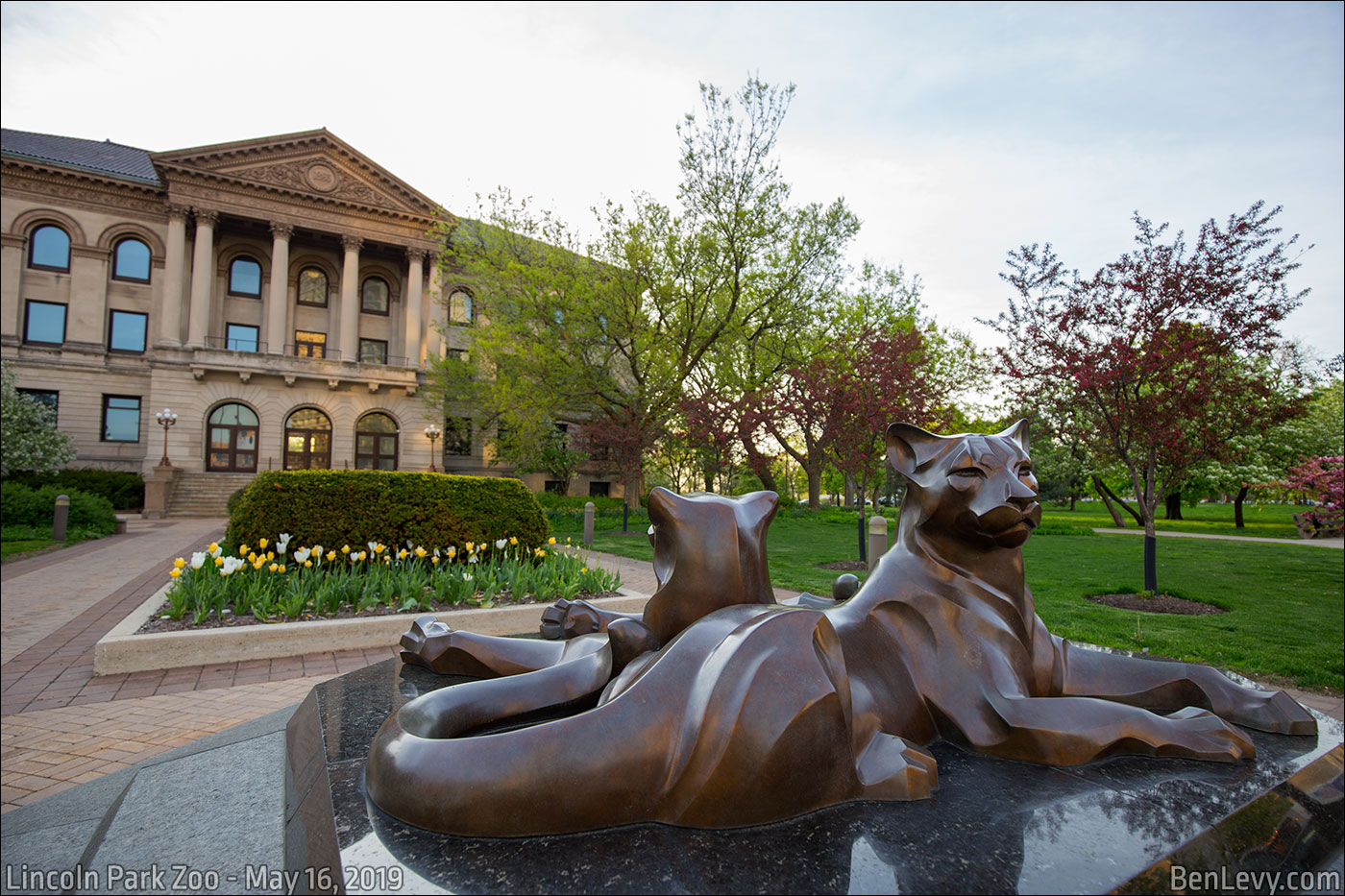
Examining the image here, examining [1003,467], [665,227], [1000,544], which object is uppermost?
[665,227]

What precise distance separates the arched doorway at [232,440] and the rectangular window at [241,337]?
455 cm

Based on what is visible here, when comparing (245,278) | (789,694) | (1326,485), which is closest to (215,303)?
(245,278)

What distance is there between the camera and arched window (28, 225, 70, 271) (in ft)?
108

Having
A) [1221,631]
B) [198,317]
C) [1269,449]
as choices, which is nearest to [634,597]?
[1221,631]

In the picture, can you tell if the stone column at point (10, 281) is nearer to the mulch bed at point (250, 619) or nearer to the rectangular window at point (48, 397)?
the rectangular window at point (48, 397)

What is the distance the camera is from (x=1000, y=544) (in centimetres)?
203

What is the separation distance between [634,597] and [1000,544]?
6216mm

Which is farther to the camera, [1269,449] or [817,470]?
[817,470]

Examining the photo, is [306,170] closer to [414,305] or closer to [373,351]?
[414,305]

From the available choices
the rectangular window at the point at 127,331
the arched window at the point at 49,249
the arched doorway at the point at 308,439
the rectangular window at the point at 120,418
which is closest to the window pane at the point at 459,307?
the arched doorway at the point at 308,439

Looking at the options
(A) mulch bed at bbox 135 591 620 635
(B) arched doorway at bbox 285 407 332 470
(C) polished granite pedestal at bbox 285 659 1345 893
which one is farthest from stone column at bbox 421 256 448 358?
(C) polished granite pedestal at bbox 285 659 1345 893

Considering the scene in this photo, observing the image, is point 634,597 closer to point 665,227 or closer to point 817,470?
point 665,227

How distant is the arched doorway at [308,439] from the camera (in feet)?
114

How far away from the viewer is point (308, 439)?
35.1 meters
